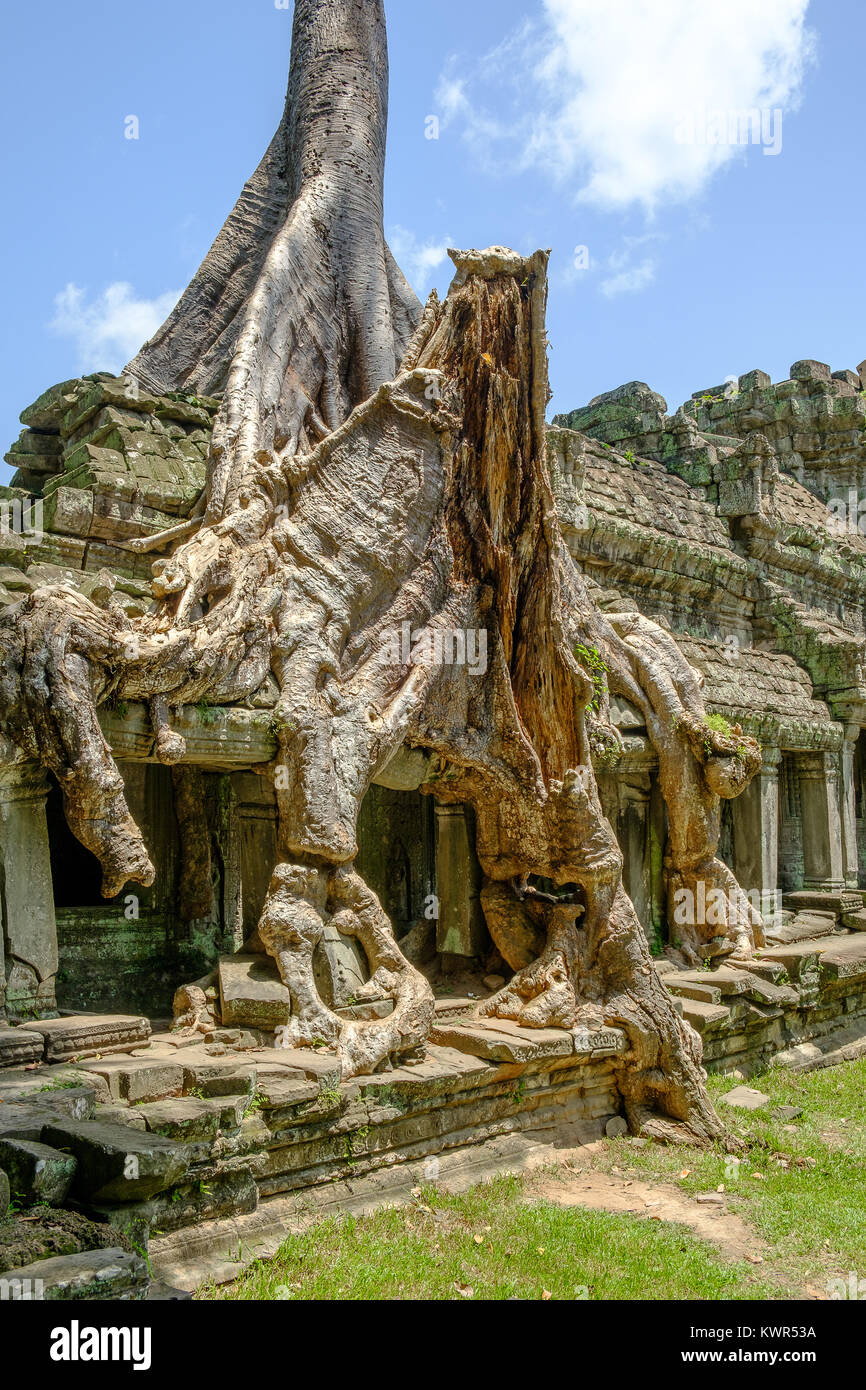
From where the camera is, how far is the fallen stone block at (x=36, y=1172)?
3.97 m

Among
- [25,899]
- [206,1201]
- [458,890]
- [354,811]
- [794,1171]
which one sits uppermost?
[354,811]

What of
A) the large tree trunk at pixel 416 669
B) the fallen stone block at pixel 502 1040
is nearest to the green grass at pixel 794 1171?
the large tree trunk at pixel 416 669

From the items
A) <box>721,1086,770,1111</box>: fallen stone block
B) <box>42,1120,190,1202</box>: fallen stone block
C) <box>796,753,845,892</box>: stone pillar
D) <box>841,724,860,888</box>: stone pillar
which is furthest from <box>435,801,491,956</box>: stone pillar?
<box>841,724,860,888</box>: stone pillar

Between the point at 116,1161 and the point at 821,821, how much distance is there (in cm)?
997

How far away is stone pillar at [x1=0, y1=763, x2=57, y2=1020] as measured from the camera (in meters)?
5.68

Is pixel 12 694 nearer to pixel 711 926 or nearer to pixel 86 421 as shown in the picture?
pixel 86 421

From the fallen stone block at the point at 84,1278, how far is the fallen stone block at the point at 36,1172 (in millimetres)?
475

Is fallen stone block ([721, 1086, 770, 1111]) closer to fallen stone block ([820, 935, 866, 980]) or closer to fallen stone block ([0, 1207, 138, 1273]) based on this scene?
fallen stone block ([820, 935, 866, 980])

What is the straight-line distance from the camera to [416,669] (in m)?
7.54

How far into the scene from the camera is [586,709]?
876cm

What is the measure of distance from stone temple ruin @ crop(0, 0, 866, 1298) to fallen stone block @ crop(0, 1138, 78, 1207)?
0.01 m

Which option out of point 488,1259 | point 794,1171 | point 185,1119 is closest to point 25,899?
point 185,1119

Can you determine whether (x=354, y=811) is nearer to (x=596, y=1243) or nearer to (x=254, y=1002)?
(x=254, y=1002)

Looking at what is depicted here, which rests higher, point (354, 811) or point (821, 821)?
point (354, 811)
